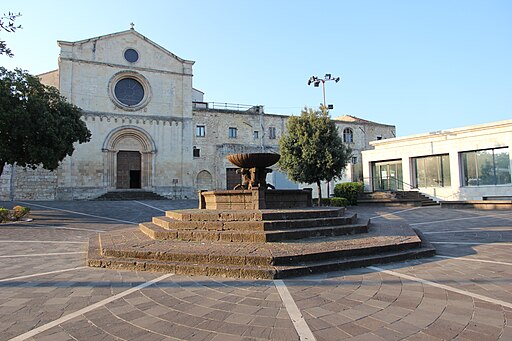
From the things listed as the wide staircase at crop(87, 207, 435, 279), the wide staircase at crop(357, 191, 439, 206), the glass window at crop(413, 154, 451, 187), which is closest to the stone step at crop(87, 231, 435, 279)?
the wide staircase at crop(87, 207, 435, 279)

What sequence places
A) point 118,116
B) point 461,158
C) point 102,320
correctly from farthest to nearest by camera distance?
point 118,116 < point 461,158 < point 102,320

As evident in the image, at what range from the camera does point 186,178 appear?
3061 cm

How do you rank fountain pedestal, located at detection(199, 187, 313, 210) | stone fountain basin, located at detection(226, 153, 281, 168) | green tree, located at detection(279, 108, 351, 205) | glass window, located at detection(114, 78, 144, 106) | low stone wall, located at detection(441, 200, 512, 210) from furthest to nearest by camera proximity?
glass window, located at detection(114, 78, 144, 106) < green tree, located at detection(279, 108, 351, 205) < low stone wall, located at detection(441, 200, 512, 210) < stone fountain basin, located at detection(226, 153, 281, 168) < fountain pedestal, located at detection(199, 187, 313, 210)

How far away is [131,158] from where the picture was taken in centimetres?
2981

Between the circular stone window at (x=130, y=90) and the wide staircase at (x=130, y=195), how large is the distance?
787cm

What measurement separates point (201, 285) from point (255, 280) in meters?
0.77

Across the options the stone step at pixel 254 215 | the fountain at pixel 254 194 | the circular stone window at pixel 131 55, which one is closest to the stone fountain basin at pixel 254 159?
the fountain at pixel 254 194

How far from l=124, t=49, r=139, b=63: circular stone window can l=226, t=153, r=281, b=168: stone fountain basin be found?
83.2 feet

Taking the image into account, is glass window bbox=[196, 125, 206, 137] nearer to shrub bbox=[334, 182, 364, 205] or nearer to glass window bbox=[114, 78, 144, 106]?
glass window bbox=[114, 78, 144, 106]

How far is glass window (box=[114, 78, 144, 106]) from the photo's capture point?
1169 inches

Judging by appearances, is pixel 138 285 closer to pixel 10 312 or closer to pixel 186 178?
pixel 10 312

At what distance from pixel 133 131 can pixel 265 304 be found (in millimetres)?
28689

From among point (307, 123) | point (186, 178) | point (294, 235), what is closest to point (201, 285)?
point (294, 235)

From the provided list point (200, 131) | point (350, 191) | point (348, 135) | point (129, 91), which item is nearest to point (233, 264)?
point (350, 191)
